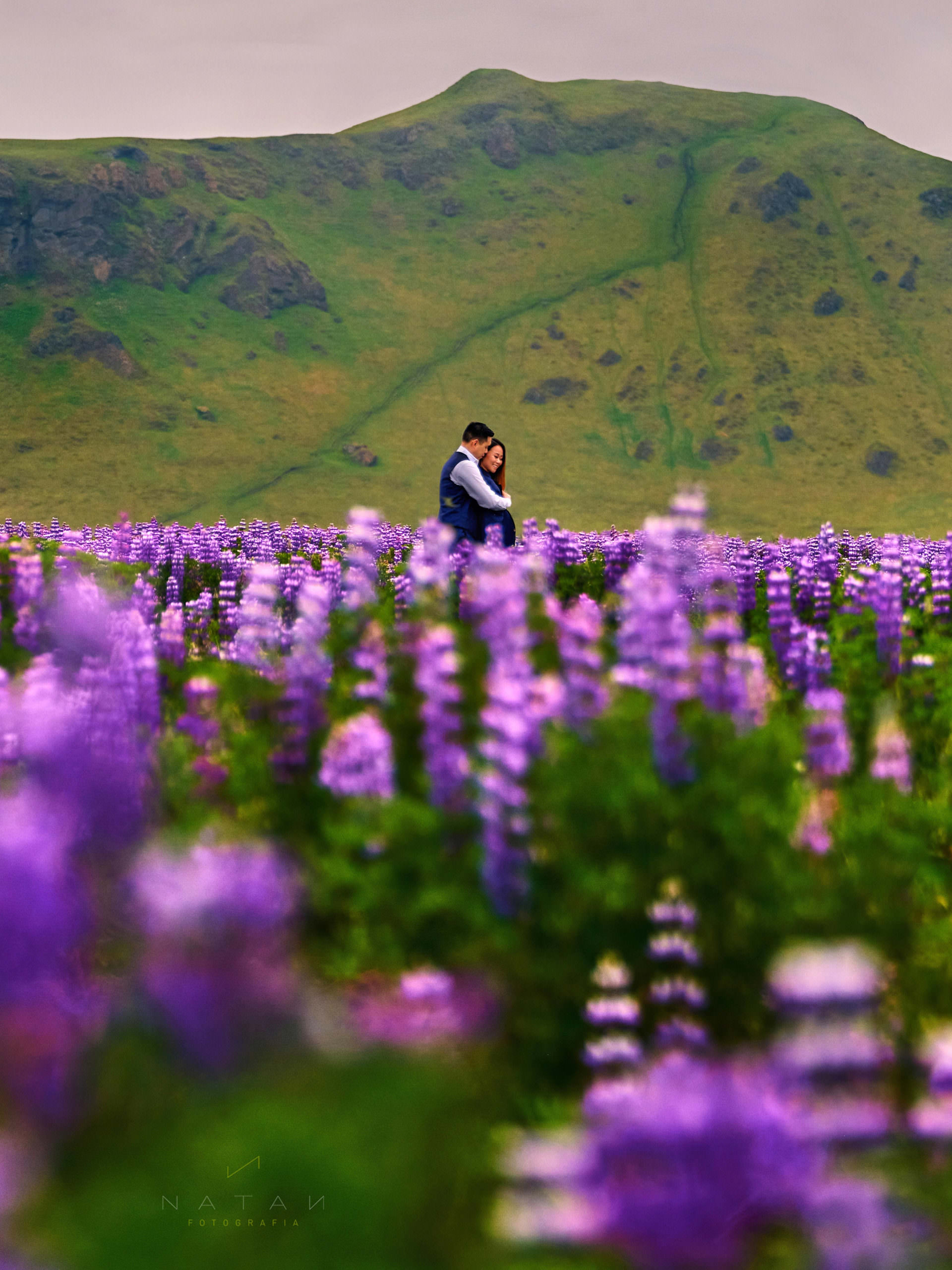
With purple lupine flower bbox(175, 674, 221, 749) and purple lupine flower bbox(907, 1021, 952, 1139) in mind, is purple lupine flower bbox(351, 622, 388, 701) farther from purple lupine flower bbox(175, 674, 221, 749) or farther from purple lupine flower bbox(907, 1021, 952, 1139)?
purple lupine flower bbox(907, 1021, 952, 1139)

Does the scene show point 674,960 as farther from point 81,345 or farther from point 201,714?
point 81,345

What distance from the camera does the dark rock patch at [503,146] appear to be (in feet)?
508

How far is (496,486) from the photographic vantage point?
13.0m

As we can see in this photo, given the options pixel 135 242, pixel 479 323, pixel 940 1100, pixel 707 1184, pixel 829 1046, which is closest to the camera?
pixel 707 1184

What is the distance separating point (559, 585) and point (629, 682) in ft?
22.4

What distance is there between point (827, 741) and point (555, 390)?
122226 millimetres

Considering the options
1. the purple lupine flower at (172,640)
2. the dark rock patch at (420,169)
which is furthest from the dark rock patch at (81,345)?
the purple lupine flower at (172,640)

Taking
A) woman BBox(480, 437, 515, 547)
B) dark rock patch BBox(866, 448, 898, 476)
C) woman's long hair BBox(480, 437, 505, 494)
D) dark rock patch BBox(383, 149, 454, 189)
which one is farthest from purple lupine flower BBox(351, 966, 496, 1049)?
dark rock patch BBox(383, 149, 454, 189)

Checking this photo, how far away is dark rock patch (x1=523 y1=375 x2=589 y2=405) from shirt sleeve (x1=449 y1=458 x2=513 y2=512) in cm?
11252

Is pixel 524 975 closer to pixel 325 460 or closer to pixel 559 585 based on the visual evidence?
pixel 559 585

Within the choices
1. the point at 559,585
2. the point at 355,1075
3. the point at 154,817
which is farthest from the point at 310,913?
the point at 559,585

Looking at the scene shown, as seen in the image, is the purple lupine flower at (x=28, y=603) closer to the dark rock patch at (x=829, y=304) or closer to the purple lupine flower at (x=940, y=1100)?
the purple lupine flower at (x=940, y=1100)

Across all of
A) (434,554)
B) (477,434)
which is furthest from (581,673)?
(477,434)

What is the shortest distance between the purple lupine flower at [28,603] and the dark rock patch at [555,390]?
117 meters
